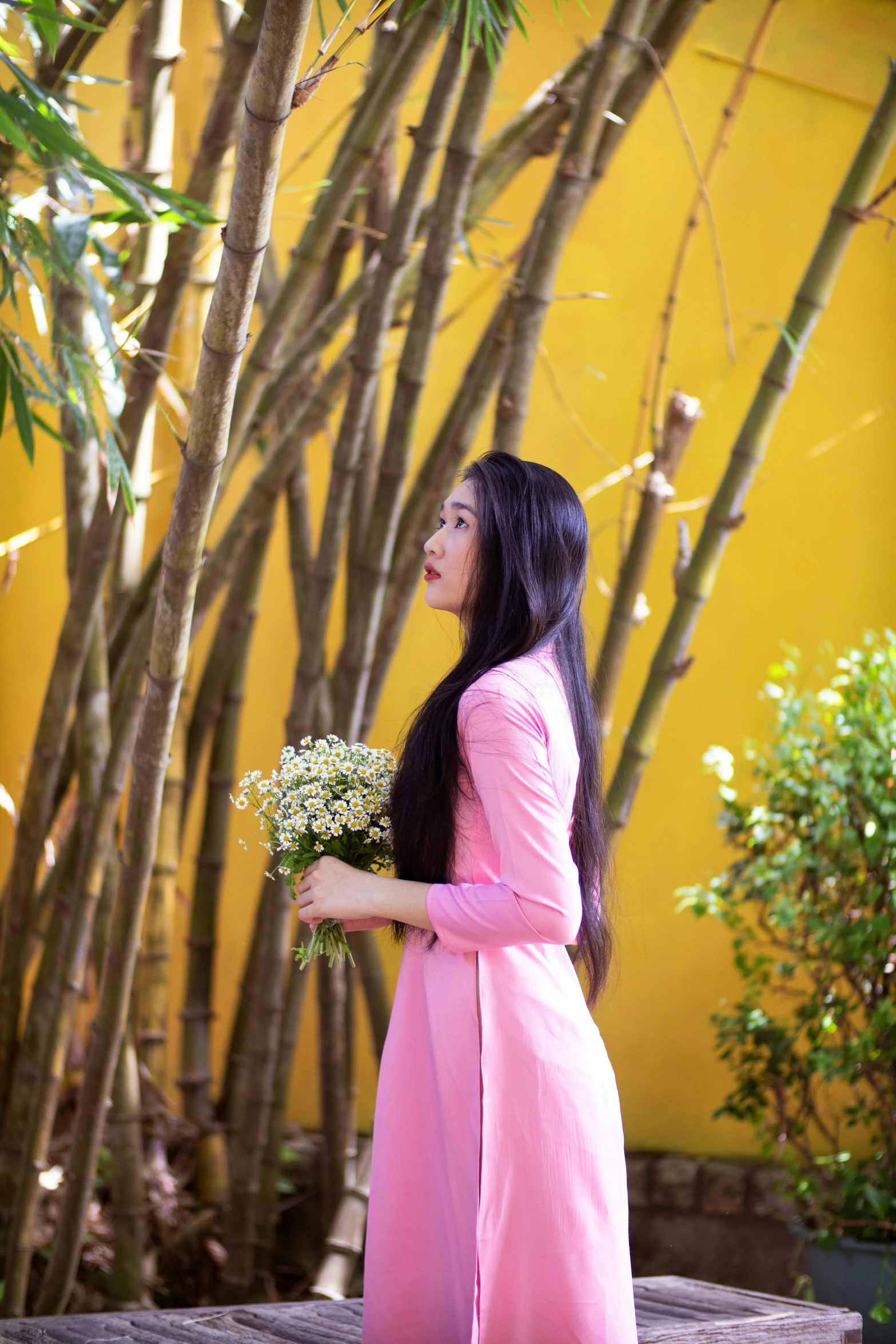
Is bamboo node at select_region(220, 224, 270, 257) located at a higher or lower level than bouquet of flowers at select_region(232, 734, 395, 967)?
higher

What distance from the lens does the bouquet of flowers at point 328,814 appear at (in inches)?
49.6

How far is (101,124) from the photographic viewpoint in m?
3.13

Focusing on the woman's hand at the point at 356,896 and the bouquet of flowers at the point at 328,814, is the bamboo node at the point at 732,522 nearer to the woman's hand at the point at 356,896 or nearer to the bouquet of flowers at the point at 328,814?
the bouquet of flowers at the point at 328,814

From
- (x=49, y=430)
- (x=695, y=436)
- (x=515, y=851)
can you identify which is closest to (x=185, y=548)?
(x=49, y=430)

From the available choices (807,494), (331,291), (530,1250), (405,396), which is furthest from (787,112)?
(530,1250)

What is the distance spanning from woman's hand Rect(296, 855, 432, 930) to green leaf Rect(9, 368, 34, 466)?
54 centimetres

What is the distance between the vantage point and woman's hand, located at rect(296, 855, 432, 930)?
1.16 metres

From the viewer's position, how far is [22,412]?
4.63 feet

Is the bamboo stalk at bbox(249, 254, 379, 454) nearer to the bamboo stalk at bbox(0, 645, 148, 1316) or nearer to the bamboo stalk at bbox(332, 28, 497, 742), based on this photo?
the bamboo stalk at bbox(332, 28, 497, 742)

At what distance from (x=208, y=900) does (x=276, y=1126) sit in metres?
0.53

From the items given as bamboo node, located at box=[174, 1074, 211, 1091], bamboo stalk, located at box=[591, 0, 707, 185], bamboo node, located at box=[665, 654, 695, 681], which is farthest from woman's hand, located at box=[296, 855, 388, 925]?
bamboo node, located at box=[174, 1074, 211, 1091]

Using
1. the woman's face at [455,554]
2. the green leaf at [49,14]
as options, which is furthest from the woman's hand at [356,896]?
the green leaf at [49,14]

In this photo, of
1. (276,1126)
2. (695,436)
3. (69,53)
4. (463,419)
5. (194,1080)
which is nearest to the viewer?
(69,53)

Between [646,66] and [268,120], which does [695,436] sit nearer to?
[646,66]
